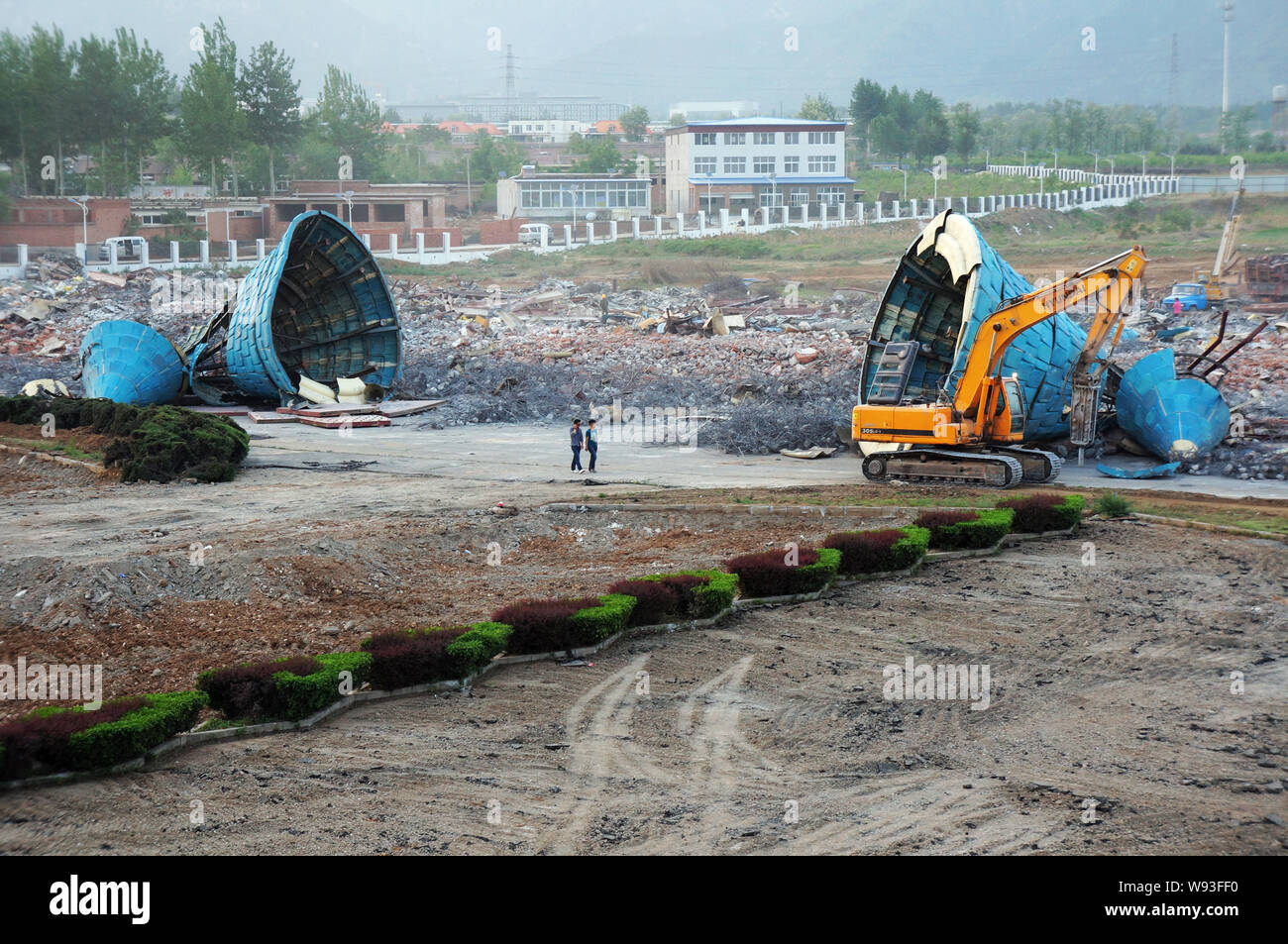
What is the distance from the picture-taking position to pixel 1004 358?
23000 millimetres

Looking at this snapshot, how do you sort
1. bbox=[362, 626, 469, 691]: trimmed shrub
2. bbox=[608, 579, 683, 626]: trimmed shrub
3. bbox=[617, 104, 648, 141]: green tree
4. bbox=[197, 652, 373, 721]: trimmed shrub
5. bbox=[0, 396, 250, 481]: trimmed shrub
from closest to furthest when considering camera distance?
1. bbox=[197, 652, 373, 721]: trimmed shrub
2. bbox=[362, 626, 469, 691]: trimmed shrub
3. bbox=[608, 579, 683, 626]: trimmed shrub
4. bbox=[0, 396, 250, 481]: trimmed shrub
5. bbox=[617, 104, 648, 141]: green tree

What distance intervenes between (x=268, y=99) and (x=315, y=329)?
188ft

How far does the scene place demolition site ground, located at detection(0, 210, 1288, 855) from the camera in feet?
31.1

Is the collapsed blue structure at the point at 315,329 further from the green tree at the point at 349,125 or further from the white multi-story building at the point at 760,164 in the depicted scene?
the green tree at the point at 349,125

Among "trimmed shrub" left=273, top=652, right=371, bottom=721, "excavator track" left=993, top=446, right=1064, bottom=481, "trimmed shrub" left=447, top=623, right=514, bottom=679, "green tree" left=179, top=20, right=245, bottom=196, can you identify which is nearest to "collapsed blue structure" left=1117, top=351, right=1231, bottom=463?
"excavator track" left=993, top=446, right=1064, bottom=481

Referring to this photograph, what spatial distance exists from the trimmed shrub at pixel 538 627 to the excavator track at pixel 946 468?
35.4 feet

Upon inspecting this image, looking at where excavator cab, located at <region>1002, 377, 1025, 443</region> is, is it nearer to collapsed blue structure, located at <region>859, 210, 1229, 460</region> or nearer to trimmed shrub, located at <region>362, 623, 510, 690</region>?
collapsed blue structure, located at <region>859, 210, 1229, 460</region>

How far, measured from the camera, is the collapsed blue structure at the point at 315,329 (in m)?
32.5

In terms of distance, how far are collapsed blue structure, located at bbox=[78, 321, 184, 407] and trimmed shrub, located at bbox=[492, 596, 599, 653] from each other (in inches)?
816

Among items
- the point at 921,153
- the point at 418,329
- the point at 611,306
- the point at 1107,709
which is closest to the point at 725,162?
the point at 921,153

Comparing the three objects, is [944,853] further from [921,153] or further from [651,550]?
[921,153]

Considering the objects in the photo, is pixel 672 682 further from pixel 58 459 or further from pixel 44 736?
pixel 58 459

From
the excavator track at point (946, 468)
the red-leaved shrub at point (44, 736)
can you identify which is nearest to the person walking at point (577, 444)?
the excavator track at point (946, 468)

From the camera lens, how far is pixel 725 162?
303 feet
